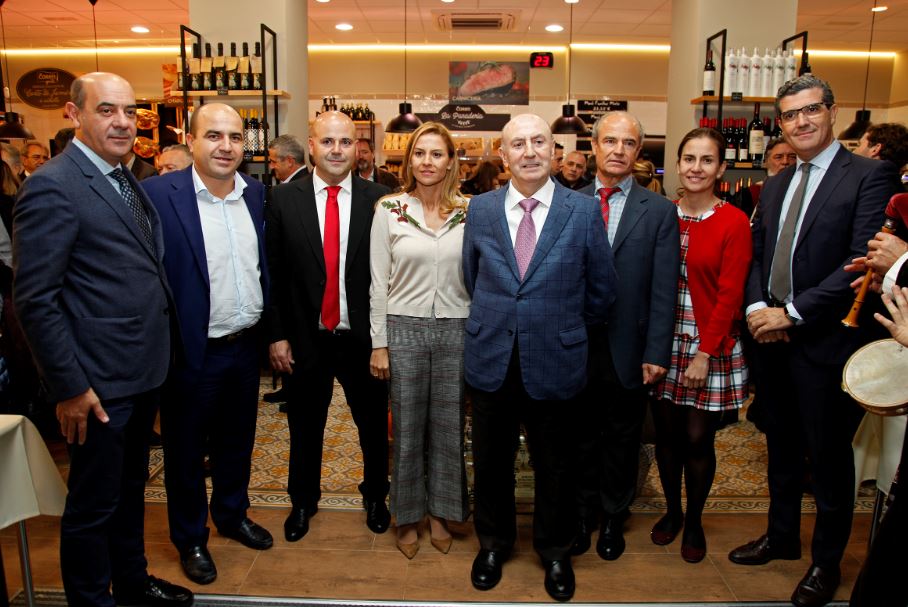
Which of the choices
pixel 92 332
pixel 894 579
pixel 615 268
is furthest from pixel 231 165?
pixel 894 579

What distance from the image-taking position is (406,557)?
9.75 feet

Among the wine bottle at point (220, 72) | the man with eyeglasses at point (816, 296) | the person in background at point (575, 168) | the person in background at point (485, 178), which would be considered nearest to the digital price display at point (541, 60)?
the person in background at point (485, 178)

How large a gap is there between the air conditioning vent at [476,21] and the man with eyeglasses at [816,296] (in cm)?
717

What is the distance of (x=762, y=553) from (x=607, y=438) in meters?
0.85

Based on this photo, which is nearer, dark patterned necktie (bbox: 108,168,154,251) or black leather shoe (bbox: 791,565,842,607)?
dark patterned necktie (bbox: 108,168,154,251)

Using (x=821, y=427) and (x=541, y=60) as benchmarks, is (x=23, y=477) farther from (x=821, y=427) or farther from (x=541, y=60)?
(x=541, y=60)

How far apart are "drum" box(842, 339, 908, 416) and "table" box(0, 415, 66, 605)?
2.78 metres

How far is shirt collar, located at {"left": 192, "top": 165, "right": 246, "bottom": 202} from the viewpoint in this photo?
267 cm

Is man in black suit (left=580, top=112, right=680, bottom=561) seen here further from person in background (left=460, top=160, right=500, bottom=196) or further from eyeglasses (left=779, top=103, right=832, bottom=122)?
person in background (left=460, top=160, right=500, bottom=196)

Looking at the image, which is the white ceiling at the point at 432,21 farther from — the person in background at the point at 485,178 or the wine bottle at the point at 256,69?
the wine bottle at the point at 256,69

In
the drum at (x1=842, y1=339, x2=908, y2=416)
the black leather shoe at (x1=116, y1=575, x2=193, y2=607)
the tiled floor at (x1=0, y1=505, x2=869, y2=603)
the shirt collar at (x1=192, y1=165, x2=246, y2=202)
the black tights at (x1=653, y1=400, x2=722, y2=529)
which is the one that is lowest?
the tiled floor at (x1=0, y1=505, x2=869, y2=603)

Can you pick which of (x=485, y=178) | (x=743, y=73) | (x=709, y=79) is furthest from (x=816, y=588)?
(x=485, y=178)

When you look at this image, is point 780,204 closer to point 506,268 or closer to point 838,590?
point 506,268

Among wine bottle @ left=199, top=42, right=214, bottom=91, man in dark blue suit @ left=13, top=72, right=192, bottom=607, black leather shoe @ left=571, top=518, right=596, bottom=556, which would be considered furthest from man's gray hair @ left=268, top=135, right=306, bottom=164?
black leather shoe @ left=571, top=518, right=596, bottom=556
